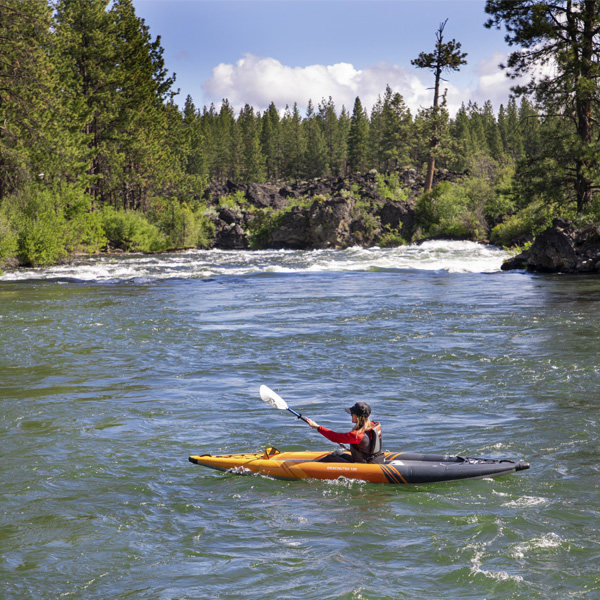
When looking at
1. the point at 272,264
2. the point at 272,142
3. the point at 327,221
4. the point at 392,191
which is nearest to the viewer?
the point at 272,264

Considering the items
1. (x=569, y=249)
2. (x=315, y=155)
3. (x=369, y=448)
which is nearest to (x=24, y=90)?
(x=569, y=249)

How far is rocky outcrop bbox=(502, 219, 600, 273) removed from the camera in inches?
878

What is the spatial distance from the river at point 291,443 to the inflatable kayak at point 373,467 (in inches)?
5.0

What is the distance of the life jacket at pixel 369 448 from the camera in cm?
689

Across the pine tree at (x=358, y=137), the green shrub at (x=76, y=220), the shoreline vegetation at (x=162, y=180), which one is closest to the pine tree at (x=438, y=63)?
the shoreline vegetation at (x=162, y=180)

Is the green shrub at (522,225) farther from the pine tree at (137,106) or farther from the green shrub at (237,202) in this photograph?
the green shrub at (237,202)

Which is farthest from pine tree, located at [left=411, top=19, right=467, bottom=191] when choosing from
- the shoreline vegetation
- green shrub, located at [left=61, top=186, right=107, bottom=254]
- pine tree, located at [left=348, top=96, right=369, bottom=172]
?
pine tree, located at [left=348, top=96, right=369, bottom=172]

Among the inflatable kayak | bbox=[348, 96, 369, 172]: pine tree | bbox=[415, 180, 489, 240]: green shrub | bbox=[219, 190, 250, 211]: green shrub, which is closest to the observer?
the inflatable kayak

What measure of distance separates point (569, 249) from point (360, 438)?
60.0 ft

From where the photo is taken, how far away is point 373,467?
22.0ft

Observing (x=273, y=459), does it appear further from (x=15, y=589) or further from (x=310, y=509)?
(x=15, y=589)

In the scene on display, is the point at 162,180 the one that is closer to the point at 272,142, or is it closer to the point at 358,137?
the point at 358,137

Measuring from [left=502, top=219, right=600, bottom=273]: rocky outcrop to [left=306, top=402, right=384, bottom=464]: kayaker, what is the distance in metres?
17.9

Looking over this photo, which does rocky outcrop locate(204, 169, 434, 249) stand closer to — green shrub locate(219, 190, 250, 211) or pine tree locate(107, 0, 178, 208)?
green shrub locate(219, 190, 250, 211)
